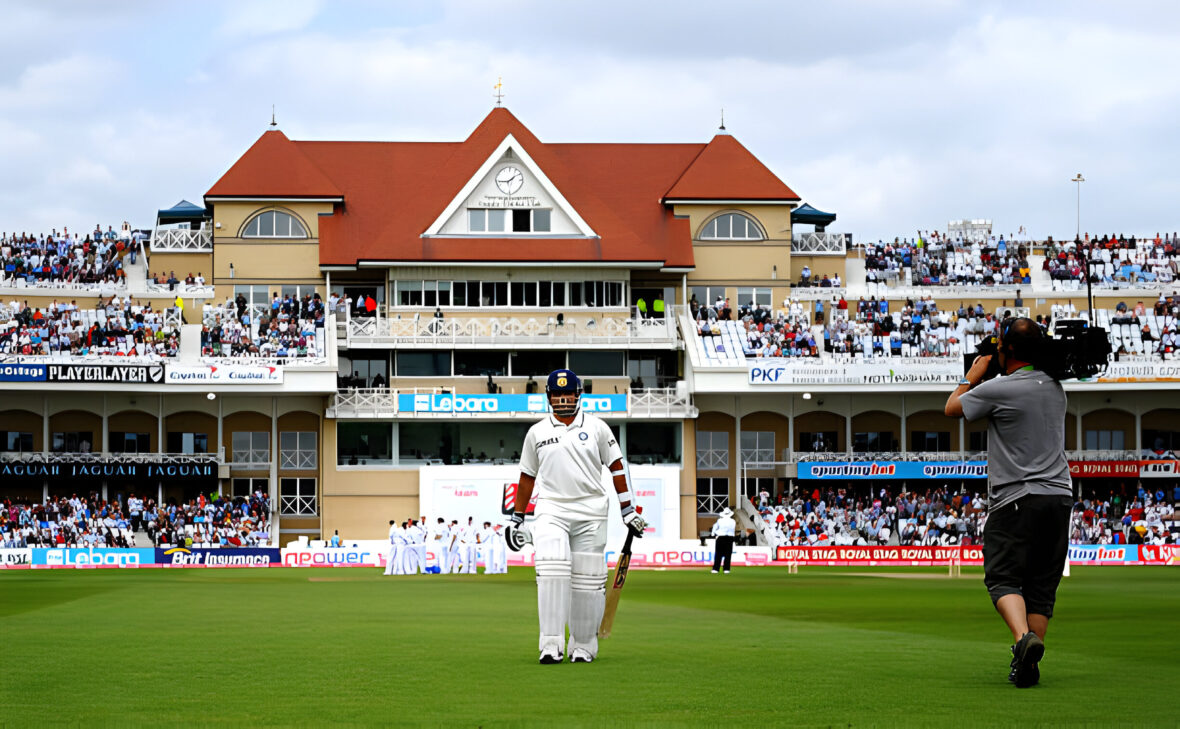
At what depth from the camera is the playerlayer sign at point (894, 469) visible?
59.4 m

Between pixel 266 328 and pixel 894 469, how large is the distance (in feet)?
78.0

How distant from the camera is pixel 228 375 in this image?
5722cm

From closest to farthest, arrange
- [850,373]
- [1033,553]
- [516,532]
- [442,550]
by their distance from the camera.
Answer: [1033,553], [516,532], [442,550], [850,373]

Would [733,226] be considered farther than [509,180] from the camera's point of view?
Yes

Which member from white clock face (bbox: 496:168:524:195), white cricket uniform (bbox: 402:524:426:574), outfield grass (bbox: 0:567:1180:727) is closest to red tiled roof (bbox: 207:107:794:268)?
white clock face (bbox: 496:168:524:195)

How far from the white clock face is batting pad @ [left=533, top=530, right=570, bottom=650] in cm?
5058

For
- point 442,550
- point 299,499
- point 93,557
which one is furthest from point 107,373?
point 442,550

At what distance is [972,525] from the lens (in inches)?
2178

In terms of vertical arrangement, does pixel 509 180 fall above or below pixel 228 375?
above

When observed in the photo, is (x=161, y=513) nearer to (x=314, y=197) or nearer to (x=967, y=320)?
(x=314, y=197)

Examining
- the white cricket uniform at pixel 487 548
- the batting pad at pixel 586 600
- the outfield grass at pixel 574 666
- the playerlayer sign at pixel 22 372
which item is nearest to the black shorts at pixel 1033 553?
the outfield grass at pixel 574 666

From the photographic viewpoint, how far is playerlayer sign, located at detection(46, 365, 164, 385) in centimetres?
5550

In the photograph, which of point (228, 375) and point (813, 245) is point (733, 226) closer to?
point (813, 245)

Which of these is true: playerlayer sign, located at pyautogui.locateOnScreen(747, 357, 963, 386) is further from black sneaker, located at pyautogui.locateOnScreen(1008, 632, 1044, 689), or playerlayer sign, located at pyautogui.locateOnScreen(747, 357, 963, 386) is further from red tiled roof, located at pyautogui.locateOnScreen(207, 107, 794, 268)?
black sneaker, located at pyautogui.locateOnScreen(1008, 632, 1044, 689)
